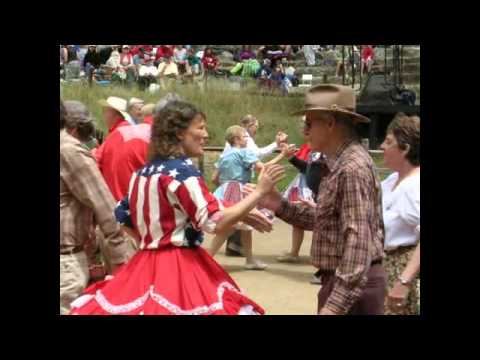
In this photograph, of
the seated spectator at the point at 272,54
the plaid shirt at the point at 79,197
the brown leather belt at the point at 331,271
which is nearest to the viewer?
the brown leather belt at the point at 331,271

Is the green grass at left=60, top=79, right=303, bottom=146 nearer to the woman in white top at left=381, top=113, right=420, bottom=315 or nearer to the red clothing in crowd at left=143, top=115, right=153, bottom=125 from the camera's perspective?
the red clothing in crowd at left=143, top=115, right=153, bottom=125

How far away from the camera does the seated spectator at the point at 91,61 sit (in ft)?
74.2

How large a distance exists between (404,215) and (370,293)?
1.09m

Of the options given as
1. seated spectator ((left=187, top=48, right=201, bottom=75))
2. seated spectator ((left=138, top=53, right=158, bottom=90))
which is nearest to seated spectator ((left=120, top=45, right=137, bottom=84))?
seated spectator ((left=138, top=53, right=158, bottom=90))

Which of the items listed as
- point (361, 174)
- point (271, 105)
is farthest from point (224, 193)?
point (271, 105)

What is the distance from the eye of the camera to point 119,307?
127 inches

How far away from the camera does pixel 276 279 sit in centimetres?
761

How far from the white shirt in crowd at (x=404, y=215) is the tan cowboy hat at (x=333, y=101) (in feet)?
3.59

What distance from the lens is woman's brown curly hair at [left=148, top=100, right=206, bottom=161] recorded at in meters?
3.39

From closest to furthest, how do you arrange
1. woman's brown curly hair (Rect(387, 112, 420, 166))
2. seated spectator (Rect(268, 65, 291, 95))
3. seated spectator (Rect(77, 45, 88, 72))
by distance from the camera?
1. woman's brown curly hair (Rect(387, 112, 420, 166))
2. seated spectator (Rect(77, 45, 88, 72))
3. seated spectator (Rect(268, 65, 291, 95))

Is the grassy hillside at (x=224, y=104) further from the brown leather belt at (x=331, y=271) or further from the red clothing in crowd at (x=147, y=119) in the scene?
the brown leather belt at (x=331, y=271)

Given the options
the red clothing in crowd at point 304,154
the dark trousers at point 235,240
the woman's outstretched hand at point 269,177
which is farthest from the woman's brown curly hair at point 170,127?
the dark trousers at point 235,240

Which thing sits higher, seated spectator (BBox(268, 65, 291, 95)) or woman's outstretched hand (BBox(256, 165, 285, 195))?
seated spectator (BBox(268, 65, 291, 95))

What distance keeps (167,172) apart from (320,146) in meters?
0.71
